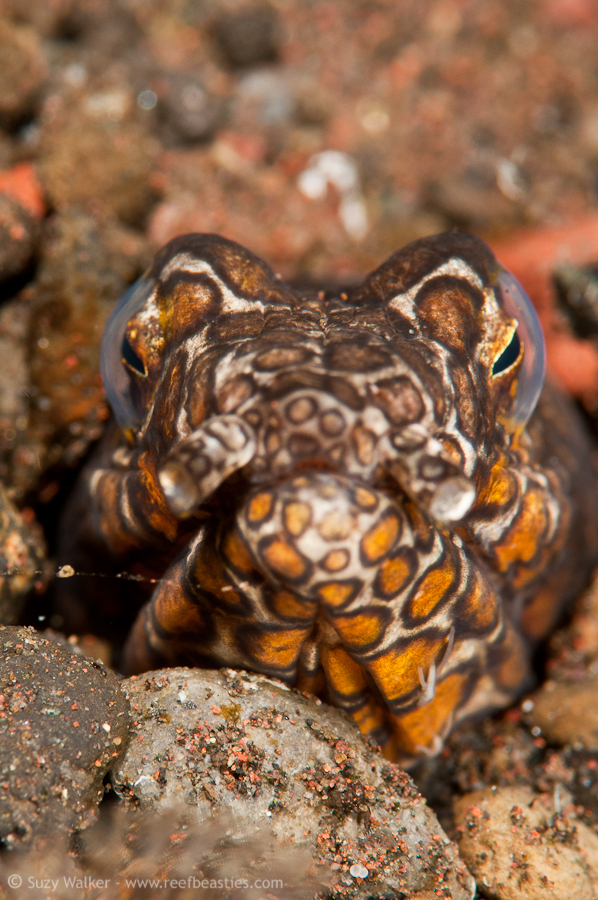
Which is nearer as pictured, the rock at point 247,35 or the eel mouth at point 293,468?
the eel mouth at point 293,468

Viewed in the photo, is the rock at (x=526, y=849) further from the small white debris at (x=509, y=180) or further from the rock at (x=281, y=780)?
the small white debris at (x=509, y=180)

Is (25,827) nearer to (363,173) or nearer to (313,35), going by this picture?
(363,173)

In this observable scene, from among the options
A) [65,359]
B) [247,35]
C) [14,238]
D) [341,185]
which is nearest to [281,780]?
[65,359]

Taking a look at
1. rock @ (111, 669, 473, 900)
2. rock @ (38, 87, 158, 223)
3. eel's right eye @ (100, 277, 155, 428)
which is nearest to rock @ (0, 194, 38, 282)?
rock @ (38, 87, 158, 223)

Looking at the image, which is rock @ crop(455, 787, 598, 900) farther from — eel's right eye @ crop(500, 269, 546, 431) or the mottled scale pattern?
eel's right eye @ crop(500, 269, 546, 431)

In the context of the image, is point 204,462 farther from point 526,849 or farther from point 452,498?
point 526,849

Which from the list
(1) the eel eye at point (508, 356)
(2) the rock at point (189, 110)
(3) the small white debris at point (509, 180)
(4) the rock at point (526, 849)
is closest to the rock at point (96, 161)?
(2) the rock at point (189, 110)

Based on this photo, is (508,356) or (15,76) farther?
(15,76)
